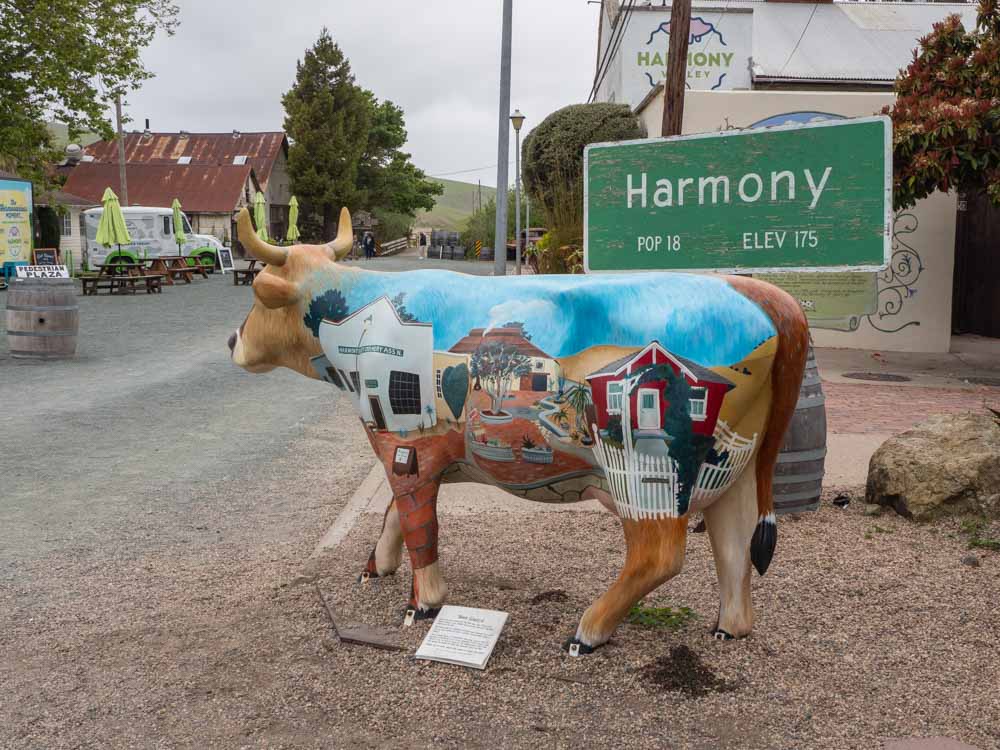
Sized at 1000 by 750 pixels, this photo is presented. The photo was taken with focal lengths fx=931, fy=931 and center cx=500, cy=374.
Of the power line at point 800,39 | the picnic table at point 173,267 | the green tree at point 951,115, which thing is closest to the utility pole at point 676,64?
the green tree at point 951,115

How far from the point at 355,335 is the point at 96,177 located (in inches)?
1807

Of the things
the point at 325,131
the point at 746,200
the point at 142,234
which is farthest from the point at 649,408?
the point at 325,131

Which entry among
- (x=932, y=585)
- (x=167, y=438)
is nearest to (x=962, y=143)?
(x=932, y=585)

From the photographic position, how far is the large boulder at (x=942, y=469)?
5008 millimetres

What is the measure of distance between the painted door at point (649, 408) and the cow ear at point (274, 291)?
141cm

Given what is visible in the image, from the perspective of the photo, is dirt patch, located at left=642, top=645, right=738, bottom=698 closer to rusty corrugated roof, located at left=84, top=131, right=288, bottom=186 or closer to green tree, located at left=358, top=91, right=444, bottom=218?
rusty corrugated roof, located at left=84, top=131, right=288, bottom=186

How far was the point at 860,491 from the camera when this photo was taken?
18.7ft

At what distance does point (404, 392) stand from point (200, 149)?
5031 centimetres

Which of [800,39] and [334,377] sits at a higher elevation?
[800,39]

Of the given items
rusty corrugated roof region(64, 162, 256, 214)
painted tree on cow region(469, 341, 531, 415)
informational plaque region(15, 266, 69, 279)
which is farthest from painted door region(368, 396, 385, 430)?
rusty corrugated roof region(64, 162, 256, 214)

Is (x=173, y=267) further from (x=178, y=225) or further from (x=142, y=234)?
(x=142, y=234)

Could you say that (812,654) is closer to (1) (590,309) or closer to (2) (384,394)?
(1) (590,309)

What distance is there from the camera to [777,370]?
310cm

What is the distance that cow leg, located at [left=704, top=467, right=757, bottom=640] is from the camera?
3.31 m
